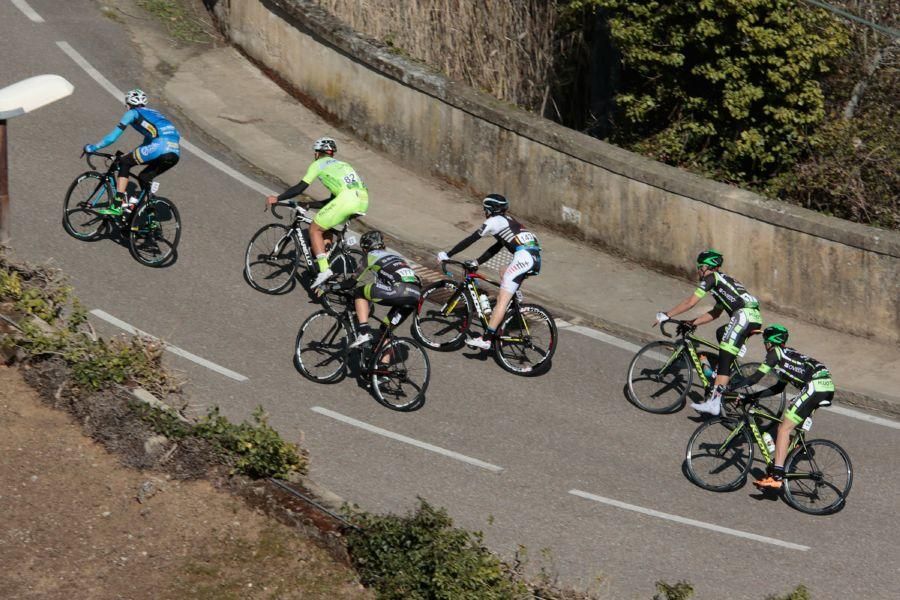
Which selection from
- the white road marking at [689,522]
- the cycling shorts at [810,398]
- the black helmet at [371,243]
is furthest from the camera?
the black helmet at [371,243]

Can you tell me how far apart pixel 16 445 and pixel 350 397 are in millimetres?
3683

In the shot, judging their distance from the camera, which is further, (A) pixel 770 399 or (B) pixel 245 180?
(B) pixel 245 180

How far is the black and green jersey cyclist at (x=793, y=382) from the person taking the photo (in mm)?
12281

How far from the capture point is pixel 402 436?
12.6m

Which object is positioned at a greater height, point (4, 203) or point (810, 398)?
point (810, 398)

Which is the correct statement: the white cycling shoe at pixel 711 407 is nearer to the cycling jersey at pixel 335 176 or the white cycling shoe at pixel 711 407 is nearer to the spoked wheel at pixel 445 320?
the spoked wheel at pixel 445 320

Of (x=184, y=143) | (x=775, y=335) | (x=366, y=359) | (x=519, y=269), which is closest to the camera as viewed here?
(x=775, y=335)

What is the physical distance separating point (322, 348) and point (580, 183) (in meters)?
5.64

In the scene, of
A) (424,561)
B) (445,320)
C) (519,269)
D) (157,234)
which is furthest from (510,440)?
(157,234)

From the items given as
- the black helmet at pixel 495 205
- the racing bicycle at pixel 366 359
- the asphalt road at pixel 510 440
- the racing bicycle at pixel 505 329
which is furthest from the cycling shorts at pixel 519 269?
the racing bicycle at pixel 366 359

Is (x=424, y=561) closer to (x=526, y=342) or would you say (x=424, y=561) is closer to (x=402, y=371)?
(x=402, y=371)

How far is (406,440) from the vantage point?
1253 cm

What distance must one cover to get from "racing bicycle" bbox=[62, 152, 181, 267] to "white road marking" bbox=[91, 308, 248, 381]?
4.99 ft

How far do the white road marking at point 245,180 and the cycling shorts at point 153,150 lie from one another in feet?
8.22
